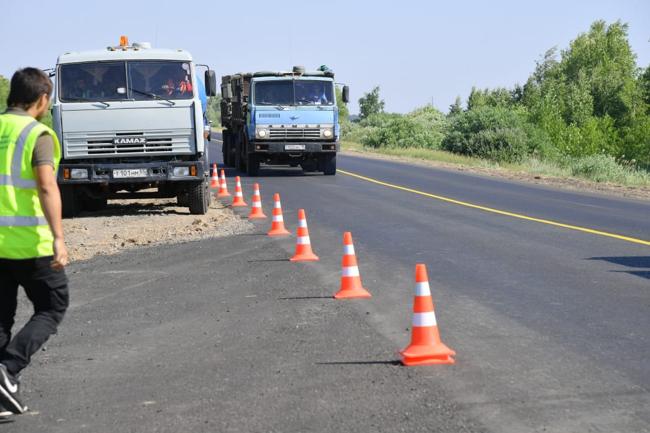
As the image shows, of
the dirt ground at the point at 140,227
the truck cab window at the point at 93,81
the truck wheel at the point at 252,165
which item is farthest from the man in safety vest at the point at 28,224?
the truck wheel at the point at 252,165

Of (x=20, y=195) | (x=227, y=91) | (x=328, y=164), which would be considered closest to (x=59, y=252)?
(x=20, y=195)

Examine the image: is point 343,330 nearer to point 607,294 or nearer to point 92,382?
point 92,382

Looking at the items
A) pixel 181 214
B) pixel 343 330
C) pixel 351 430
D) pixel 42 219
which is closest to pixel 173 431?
pixel 351 430

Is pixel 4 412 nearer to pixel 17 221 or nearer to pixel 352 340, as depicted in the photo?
pixel 17 221

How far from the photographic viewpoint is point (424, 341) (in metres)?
6.88

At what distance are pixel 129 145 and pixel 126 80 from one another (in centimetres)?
111

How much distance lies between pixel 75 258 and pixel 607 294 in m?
7.23

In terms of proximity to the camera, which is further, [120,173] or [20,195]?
[120,173]

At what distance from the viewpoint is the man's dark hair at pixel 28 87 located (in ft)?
19.2

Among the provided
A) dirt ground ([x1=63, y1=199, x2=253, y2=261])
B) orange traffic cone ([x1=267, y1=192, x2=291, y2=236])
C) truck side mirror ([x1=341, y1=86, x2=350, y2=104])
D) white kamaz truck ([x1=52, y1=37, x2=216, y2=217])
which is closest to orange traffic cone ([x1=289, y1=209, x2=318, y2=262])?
orange traffic cone ([x1=267, y1=192, x2=291, y2=236])

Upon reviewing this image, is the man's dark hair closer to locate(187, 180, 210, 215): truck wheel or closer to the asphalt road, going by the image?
the asphalt road

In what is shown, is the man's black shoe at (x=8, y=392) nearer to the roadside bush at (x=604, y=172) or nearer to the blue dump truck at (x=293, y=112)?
the blue dump truck at (x=293, y=112)

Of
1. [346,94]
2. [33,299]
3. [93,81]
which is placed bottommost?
[33,299]

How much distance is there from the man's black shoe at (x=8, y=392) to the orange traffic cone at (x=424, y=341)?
8.24 feet
